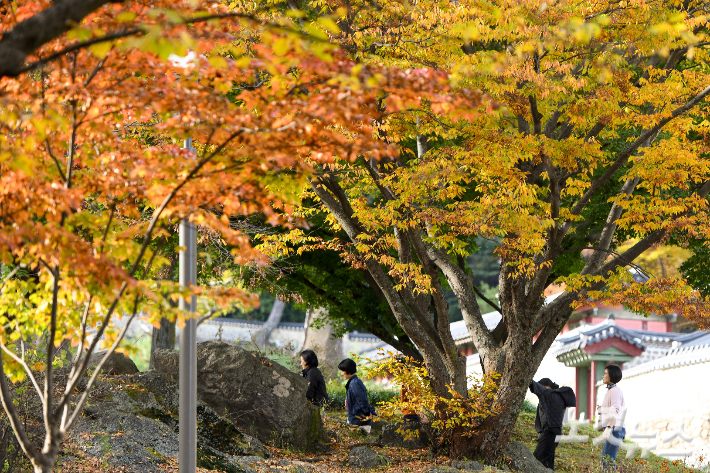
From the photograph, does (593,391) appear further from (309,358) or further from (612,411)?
(309,358)

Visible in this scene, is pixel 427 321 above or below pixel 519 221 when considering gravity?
below

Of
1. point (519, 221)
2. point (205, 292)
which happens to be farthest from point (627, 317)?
point (205, 292)

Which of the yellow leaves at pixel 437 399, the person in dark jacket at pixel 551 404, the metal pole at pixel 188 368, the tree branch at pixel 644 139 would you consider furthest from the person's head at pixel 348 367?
the metal pole at pixel 188 368

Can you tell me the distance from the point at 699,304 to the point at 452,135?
3.88 m

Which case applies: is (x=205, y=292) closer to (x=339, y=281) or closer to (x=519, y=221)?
(x=519, y=221)

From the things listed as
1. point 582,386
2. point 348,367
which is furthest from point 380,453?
point 582,386

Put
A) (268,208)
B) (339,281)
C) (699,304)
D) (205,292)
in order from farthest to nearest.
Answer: (339,281) < (699,304) < (205,292) < (268,208)

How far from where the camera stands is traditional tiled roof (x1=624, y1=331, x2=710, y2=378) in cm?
1643

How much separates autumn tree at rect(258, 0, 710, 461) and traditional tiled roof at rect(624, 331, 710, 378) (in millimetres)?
7671

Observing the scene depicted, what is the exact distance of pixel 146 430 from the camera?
7684 mm

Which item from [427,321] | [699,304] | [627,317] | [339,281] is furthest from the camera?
[627,317]

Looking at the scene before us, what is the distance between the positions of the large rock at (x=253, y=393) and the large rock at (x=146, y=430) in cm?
66

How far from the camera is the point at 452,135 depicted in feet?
30.3

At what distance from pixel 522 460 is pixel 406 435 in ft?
5.70
